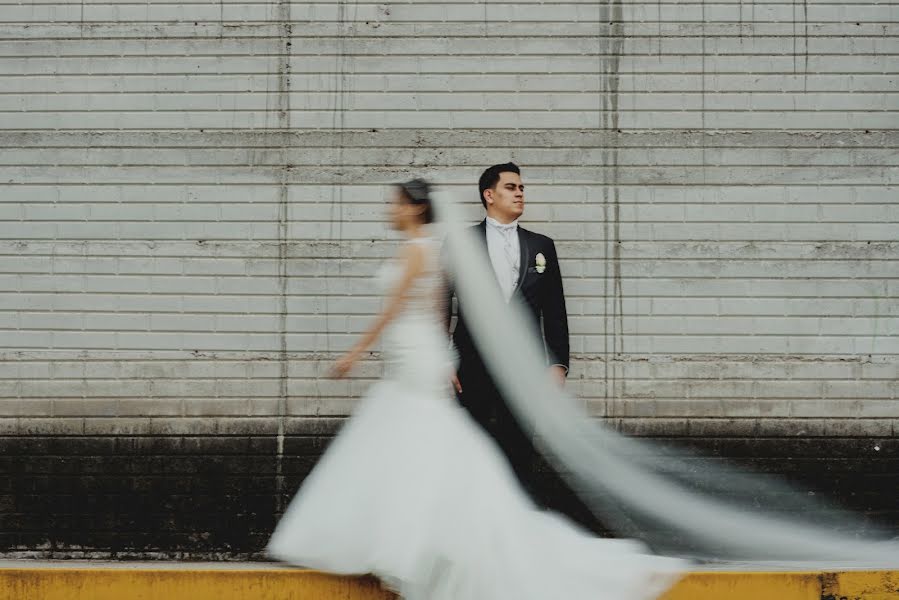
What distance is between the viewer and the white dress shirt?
5414 mm

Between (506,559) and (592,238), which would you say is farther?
(592,238)

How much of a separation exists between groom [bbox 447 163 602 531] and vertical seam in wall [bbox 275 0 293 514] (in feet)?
4.73

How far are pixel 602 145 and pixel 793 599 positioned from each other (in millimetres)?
3220

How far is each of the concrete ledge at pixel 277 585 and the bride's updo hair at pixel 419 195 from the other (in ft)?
5.20

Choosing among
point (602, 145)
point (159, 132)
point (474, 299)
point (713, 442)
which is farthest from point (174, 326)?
point (713, 442)

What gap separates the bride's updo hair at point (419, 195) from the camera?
4238 mm

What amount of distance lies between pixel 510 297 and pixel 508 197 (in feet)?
1.88

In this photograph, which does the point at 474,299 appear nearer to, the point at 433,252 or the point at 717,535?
the point at 433,252

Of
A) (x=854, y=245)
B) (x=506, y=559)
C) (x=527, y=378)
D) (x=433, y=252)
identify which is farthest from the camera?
(x=854, y=245)

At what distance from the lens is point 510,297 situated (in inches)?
212

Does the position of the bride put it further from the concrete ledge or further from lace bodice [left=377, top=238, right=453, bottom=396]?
the concrete ledge

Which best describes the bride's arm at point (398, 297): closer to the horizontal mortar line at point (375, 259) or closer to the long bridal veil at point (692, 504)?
the long bridal veil at point (692, 504)

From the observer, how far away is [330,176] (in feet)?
20.7

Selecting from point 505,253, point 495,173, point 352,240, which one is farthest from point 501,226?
point 352,240
